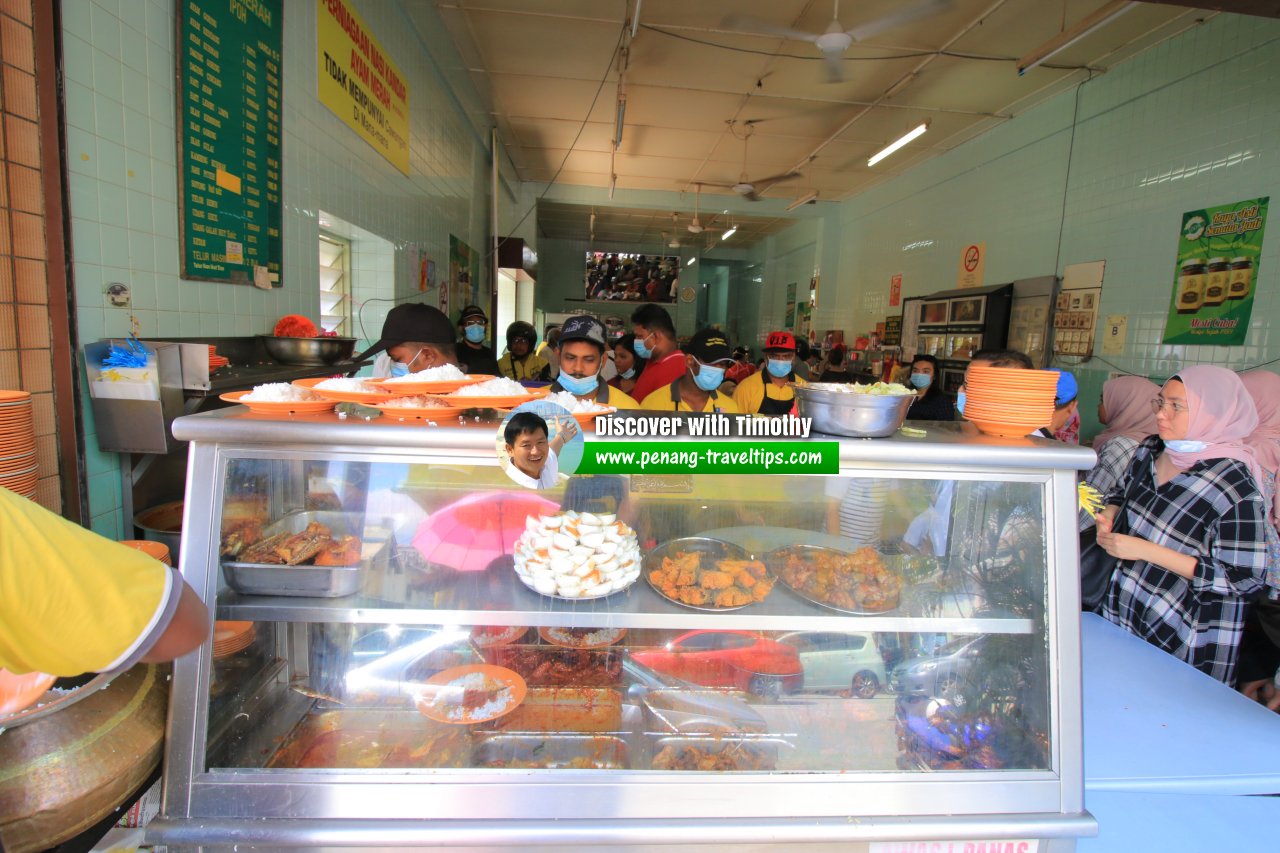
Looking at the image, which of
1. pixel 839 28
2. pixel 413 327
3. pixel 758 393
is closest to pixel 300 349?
pixel 413 327

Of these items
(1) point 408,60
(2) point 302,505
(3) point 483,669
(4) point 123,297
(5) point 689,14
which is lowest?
(3) point 483,669

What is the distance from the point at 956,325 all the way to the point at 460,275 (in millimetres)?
6741

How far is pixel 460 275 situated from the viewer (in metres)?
8.27

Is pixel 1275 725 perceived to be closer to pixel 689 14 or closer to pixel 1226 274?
pixel 1226 274

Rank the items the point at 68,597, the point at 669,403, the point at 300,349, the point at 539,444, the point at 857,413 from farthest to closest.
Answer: the point at 669,403 < the point at 300,349 < the point at 857,413 < the point at 539,444 < the point at 68,597

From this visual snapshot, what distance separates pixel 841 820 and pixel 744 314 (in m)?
20.6

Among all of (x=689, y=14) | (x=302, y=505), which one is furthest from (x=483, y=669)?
(x=689, y=14)

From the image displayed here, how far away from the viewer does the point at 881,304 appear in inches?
442

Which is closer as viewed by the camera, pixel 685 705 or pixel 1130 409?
pixel 685 705

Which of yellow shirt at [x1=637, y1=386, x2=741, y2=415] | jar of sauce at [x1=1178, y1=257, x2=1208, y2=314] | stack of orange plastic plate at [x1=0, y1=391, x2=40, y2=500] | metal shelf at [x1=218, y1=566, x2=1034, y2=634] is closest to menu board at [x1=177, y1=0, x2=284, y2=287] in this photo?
stack of orange plastic plate at [x1=0, y1=391, x2=40, y2=500]

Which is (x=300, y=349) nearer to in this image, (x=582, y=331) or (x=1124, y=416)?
(x=582, y=331)

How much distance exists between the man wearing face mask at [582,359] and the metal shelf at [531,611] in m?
1.35

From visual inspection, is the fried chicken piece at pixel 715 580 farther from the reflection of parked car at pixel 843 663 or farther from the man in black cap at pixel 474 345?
the man in black cap at pixel 474 345

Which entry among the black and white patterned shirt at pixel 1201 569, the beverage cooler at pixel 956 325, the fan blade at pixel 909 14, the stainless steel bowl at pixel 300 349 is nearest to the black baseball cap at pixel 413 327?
the stainless steel bowl at pixel 300 349
